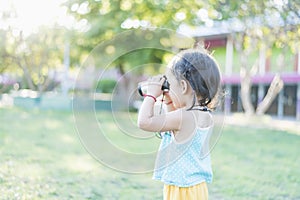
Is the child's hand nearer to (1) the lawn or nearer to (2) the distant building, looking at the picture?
(1) the lawn

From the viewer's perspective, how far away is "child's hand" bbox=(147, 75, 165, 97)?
5.40 feet

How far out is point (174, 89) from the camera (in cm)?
171

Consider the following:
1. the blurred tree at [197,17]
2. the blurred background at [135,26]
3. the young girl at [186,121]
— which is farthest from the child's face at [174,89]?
the blurred background at [135,26]

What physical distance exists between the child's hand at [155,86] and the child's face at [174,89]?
1.5 inches

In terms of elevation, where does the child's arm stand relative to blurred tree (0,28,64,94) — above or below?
below

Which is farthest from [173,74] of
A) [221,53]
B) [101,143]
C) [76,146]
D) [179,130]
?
[221,53]

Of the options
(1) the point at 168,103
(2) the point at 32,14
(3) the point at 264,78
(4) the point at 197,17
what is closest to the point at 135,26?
(4) the point at 197,17

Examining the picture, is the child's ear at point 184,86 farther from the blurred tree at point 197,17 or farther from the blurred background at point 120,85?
the blurred tree at point 197,17

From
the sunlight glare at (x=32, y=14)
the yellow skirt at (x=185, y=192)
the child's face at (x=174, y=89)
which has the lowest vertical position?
the yellow skirt at (x=185, y=192)

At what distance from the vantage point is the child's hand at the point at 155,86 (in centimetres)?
165

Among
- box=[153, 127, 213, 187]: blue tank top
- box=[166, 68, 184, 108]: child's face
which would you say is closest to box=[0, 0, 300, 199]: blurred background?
box=[166, 68, 184, 108]: child's face

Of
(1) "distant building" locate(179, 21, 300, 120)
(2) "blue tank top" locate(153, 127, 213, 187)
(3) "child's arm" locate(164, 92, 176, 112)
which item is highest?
(1) "distant building" locate(179, 21, 300, 120)

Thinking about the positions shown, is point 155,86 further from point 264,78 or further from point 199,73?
point 264,78

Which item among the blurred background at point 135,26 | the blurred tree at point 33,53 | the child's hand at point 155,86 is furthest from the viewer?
the blurred tree at point 33,53
